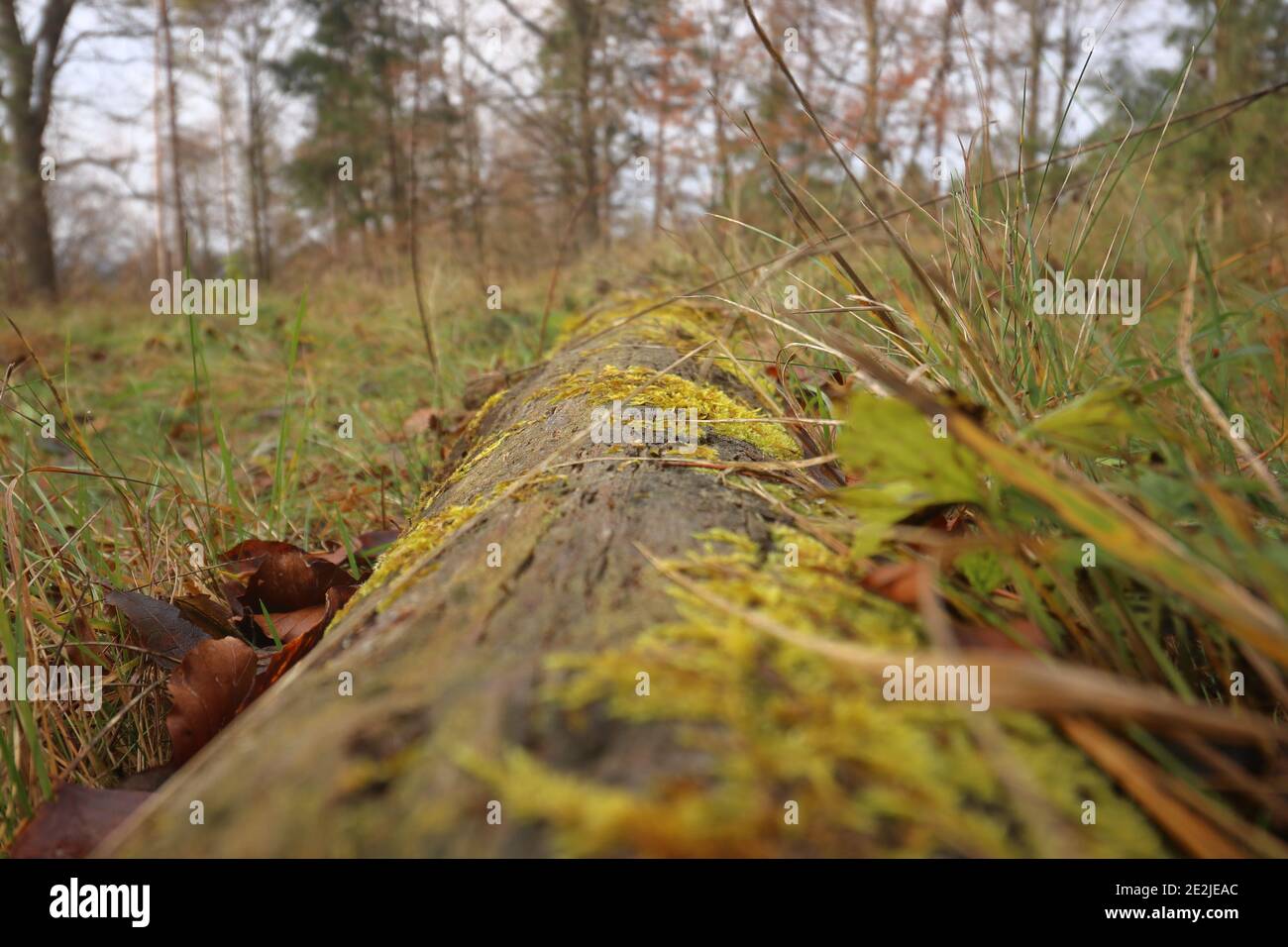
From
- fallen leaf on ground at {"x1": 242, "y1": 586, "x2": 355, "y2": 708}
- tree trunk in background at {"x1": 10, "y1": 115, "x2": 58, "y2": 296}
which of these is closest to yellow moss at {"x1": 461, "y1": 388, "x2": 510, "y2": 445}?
fallen leaf on ground at {"x1": 242, "y1": 586, "x2": 355, "y2": 708}

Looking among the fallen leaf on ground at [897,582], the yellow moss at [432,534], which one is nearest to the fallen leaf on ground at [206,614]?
the yellow moss at [432,534]

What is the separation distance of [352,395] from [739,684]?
370cm

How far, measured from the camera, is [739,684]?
1.79 ft

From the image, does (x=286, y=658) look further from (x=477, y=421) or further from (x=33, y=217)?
(x=33, y=217)

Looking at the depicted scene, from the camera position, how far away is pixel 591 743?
1.64ft

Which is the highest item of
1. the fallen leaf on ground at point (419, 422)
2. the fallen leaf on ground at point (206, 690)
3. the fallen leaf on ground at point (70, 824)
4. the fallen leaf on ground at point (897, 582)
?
the fallen leaf on ground at point (419, 422)

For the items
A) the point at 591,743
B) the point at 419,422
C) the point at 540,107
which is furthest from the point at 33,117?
the point at 591,743

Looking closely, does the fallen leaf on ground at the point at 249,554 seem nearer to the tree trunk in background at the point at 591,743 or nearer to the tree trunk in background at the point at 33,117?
the tree trunk in background at the point at 591,743

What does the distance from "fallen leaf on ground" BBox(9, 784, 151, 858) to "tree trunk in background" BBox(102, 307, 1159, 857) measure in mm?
311

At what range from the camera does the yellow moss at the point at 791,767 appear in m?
0.44

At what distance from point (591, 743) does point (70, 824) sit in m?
0.70

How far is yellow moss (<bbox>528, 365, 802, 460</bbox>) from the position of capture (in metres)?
1.22

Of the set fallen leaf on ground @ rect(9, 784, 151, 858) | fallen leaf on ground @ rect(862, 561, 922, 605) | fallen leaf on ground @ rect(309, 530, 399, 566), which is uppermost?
fallen leaf on ground @ rect(862, 561, 922, 605)

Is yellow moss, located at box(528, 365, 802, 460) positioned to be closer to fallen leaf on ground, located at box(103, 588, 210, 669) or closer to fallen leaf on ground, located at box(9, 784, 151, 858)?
fallen leaf on ground, located at box(103, 588, 210, 669)
